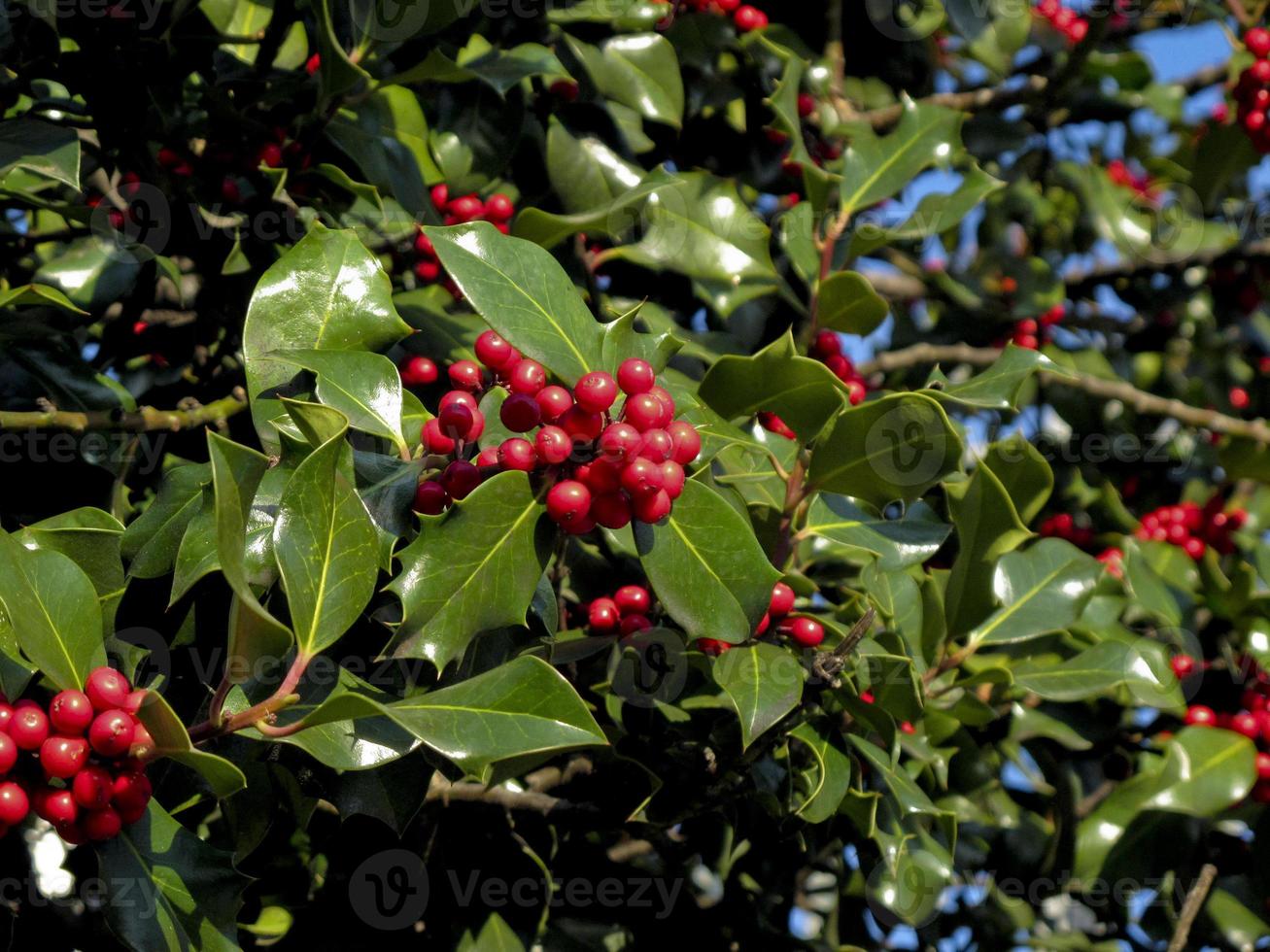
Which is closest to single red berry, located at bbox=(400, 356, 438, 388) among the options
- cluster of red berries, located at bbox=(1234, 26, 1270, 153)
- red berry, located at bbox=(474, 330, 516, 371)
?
red berry, located at bbox=(474, 330, 516, 371)

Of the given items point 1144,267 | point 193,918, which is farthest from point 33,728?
point 1144,267

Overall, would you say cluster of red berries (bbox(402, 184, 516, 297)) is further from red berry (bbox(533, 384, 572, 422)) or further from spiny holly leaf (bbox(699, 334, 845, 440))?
red berry (bbox(533, 384, 572, 422))

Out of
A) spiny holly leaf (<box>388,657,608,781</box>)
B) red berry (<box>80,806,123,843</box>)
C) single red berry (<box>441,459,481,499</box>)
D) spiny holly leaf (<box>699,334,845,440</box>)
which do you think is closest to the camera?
spiny holly leaf (<box>388,657,608,781</box>)

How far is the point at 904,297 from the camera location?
3457 mm

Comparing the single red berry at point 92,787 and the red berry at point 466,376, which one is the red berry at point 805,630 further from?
the single red berry at point 92,787

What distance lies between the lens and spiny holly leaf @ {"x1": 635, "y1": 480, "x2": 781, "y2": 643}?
1445mm

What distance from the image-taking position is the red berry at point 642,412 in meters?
1.33

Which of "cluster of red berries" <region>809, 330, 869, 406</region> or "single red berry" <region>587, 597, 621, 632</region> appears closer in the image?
"single red berry" <region>587, 597, 621, 632</region>

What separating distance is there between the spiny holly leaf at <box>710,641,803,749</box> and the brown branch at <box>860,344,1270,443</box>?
4.18 feet

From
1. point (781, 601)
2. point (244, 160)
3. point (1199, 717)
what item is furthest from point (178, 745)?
point (1199, 717)

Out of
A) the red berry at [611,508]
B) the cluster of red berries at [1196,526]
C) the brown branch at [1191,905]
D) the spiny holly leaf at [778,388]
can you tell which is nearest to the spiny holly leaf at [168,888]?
the red berry at [611,508]

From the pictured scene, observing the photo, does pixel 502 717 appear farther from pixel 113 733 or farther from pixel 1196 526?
pixel 1196 526

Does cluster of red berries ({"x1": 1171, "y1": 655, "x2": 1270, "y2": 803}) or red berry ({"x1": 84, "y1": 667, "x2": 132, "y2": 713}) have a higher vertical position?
red berry ({"x1": 84, "y1": 667, "x2": 132, "y2": 713})

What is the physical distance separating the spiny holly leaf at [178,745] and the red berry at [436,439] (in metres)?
0.40
